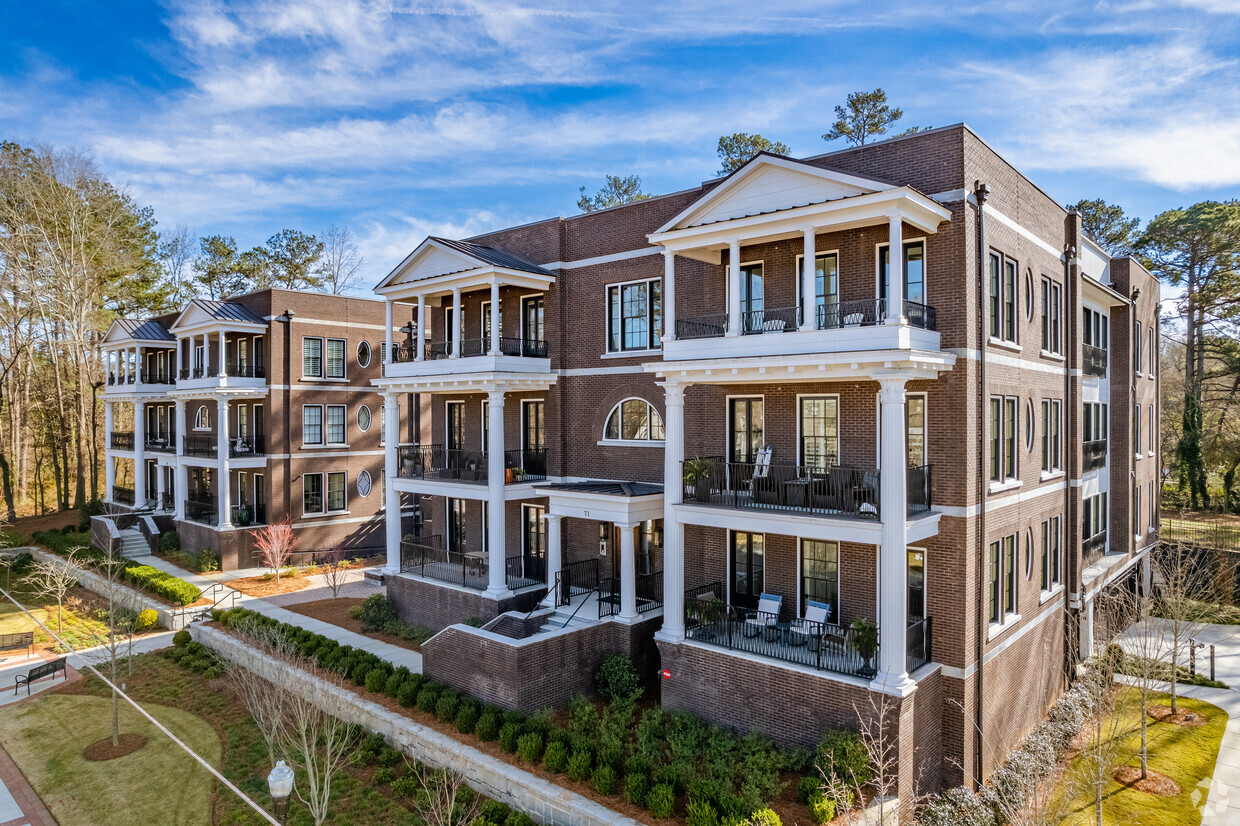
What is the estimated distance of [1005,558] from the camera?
564 inches

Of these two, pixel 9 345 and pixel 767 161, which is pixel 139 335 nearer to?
pixel 9 345

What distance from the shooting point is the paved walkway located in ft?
59.8

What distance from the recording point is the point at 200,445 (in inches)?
1252

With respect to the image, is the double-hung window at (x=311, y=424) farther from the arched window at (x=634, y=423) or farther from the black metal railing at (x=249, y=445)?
the arched window at (x=634, y=423)

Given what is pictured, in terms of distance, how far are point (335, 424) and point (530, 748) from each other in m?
22.6

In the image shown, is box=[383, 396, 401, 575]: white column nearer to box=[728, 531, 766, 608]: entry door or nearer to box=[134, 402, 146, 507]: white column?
box=[728, 531, 766, 608]: entry door

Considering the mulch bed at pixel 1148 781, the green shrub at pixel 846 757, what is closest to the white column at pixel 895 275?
the green shrub at pixel 846 757

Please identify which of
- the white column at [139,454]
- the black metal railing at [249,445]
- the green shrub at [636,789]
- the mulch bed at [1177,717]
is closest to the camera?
the green shrub at [636,789]

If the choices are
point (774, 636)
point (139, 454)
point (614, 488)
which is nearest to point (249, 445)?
point (139, 454)

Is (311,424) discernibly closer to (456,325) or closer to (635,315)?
(456,325)

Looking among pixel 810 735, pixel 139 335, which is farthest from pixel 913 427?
pixel 139 335

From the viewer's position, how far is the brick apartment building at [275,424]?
2941cm

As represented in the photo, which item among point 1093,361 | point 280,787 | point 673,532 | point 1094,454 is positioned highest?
point 1093,361

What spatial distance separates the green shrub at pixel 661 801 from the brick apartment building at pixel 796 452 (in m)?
2.45
